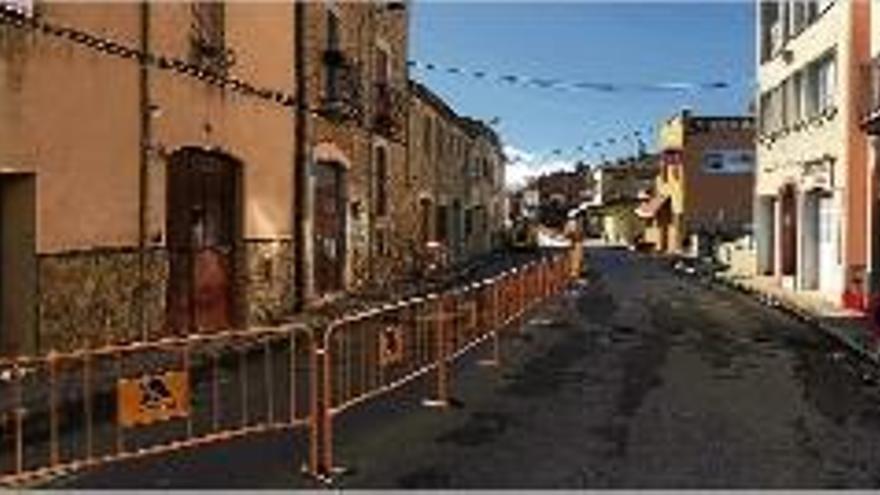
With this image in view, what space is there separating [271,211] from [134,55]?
7.02 meters

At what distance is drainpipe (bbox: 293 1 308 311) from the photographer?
2703 centimetres

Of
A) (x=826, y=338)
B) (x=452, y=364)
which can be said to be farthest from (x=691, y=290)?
(x=452, y=364)

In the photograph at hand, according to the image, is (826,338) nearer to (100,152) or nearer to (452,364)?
(452,364)

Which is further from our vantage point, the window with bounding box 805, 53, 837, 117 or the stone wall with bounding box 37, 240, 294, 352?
the window with bounding box 805, 53, 837, 117

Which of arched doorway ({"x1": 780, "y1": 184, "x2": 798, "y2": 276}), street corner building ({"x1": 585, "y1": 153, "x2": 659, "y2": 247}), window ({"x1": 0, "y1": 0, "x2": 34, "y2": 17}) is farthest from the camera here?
street corner building ({"x1": 585, "y1": 153, "x2": 659, "y2": 247})

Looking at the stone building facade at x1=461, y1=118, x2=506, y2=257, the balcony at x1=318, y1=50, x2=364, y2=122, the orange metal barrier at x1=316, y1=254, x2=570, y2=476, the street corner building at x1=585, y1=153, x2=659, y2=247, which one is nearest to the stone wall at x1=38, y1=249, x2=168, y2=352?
the orange metal barrier at x1=316, y1=254, x2=570, y2=476

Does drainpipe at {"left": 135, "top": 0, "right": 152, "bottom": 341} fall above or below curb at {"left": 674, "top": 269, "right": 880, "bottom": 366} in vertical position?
above

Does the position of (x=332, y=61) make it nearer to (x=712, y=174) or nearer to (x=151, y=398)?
(x=151, y=398)

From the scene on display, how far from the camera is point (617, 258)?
221ft

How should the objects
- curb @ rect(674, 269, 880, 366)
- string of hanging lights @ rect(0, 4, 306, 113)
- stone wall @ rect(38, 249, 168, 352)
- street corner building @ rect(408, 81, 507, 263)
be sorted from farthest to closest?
street corner building @ rect(408, 81, 507, 263) < curb @ rect(674, 269, 880, 366) < stone wall @ rect(38, 249, 168, 352) < string of hanging lights @ rect(0, 4, 306, 113)

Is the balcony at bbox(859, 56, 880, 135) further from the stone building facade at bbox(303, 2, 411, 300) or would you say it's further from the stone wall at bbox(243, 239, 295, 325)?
the stone wall at bbox(243, 239, 295, 325)

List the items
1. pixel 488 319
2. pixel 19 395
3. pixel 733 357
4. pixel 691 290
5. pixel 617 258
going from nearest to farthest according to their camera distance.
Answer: pixel 19 395 < pixel 733 357 < pixel 488 319 < pixel 691 290 < pixel 617 258

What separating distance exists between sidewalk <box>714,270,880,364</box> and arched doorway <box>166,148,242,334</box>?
9283 mm

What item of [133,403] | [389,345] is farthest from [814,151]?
[133,403]
